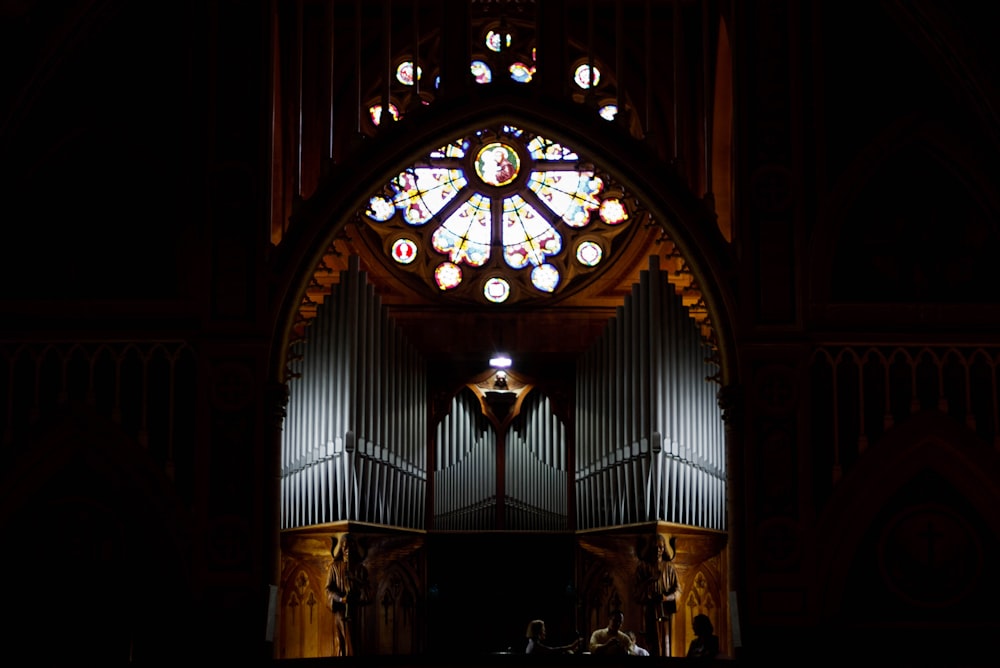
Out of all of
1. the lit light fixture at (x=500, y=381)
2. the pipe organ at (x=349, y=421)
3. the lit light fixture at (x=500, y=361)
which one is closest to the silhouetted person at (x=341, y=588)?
the pipe organ at (x=349, y=421)

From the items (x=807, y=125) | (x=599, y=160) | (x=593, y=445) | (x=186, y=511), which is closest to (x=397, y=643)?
(x=593, y=445)

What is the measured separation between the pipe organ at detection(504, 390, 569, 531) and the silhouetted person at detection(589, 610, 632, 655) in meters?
3.19

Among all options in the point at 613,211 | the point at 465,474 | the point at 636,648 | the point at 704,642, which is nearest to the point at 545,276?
the point at 613,211

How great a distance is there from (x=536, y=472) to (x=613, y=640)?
3851 millimetres

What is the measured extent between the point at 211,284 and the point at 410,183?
5351mm

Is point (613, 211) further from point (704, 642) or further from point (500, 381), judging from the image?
point (704, 642)

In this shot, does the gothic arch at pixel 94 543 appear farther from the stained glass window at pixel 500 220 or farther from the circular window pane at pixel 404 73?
the circular window pane at pixel 404 73

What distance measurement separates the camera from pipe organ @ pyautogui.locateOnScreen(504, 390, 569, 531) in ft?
68.0

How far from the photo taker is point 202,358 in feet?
54.4

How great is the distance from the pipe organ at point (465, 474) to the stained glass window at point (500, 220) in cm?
158

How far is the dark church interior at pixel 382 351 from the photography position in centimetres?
1627

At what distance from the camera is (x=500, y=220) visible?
21641mm

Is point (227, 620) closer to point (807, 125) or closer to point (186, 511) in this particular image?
point (186, 511)

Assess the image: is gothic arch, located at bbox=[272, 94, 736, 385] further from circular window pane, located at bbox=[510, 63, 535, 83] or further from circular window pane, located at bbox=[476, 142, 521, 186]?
circular window pane, located at bbox=[510, 63, 535, 83]
